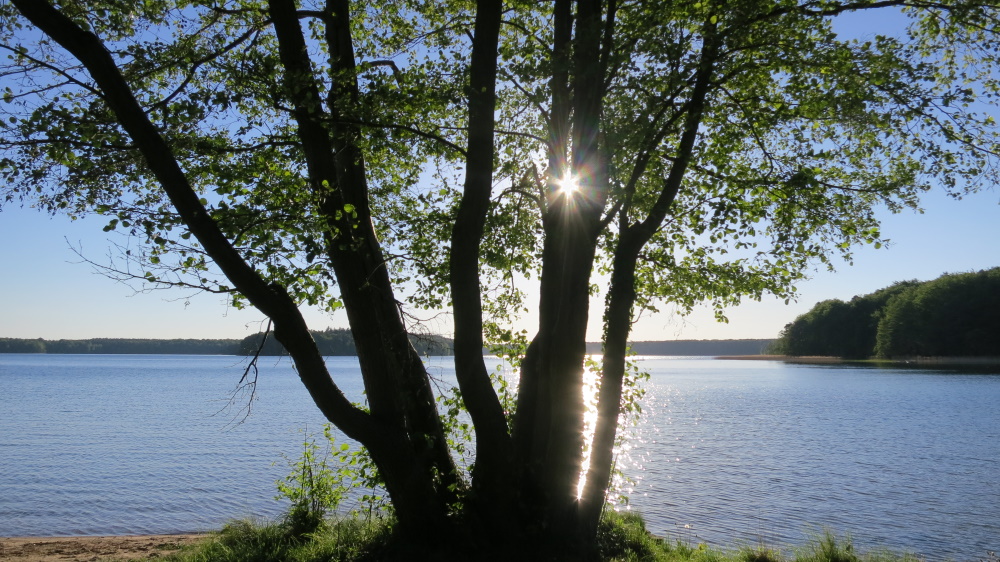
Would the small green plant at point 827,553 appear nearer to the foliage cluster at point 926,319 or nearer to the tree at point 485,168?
the tree at point 485,168

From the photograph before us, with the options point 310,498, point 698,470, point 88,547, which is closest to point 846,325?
point 698,470

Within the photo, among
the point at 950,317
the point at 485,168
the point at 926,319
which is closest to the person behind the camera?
the point at 485,168

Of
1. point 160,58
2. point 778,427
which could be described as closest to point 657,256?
point 160,58

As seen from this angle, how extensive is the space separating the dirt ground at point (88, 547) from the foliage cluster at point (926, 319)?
91740mm

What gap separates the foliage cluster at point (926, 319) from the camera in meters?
82.3

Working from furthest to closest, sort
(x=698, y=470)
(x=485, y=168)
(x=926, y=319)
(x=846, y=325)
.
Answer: (x=846, y=325), (x=926, y=319), (x=698, y=470), (x=485, y=168)

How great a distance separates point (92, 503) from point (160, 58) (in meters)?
12.5

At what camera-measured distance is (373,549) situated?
316 inches

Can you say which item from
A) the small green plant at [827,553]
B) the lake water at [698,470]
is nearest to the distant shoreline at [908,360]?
the lake water at [698,470]

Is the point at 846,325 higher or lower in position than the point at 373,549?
higher

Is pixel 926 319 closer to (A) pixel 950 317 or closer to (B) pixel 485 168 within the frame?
(A) pixel 950 317

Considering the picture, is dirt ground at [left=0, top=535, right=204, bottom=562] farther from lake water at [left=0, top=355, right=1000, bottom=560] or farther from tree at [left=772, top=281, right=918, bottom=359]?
tree at [left=772, top=281, right=918, bottom=359]

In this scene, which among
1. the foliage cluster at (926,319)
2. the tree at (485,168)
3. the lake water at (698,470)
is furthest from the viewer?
the foliage cluster at (926,319)

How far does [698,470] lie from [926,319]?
81.3 m
